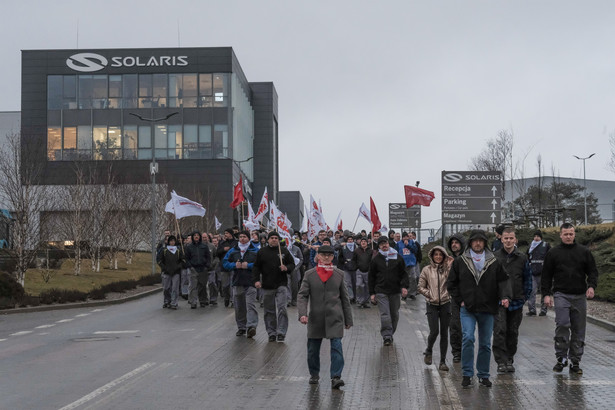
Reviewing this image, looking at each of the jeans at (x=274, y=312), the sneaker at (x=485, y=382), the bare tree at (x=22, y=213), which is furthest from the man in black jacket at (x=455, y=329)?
the bare tree at (x=22, y=213)

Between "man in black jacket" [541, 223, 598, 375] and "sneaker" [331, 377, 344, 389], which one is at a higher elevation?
"man in black jacket" [541, 223, 598, 375]

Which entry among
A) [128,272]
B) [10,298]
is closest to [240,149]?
[128,272]

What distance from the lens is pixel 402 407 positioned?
8.61 metres

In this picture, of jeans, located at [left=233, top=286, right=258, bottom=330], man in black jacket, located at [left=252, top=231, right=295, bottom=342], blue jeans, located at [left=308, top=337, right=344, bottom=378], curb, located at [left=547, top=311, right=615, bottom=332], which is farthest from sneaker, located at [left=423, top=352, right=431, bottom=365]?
curb, located at [left=547, top=311, right=615, bottom=332]

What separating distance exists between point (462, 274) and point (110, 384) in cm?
441

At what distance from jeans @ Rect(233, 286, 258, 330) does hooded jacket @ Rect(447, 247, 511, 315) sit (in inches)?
223

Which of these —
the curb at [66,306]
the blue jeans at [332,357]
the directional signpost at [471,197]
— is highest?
the directional signpost at [471,197]

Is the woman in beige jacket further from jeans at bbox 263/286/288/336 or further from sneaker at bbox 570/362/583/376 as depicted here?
jeans at bbox 263/286/288/336

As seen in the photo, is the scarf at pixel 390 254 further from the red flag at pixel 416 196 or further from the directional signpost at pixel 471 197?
the red flag at pixel 416 196

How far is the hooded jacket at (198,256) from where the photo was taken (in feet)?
72.2

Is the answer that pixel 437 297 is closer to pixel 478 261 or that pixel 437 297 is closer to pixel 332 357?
pixel 478 261

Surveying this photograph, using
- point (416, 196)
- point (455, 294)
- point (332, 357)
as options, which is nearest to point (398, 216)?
point (416, 196)

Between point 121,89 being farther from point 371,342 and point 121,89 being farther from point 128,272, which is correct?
point 371,342

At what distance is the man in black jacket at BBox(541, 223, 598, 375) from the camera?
10.8 metres
